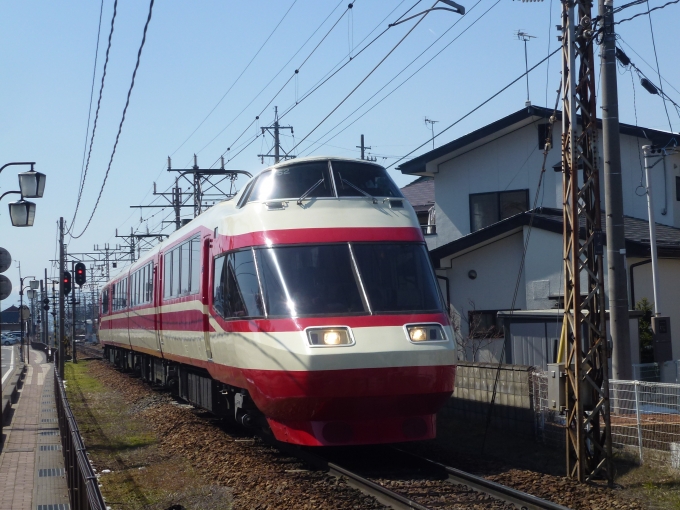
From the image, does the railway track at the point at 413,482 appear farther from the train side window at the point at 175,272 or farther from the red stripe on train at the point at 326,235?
the train side window at the point at 175,272

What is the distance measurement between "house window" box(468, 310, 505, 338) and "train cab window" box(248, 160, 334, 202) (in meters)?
9.31

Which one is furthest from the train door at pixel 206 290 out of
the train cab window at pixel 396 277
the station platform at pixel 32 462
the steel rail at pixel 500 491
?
the steel rail at pixel 500 491

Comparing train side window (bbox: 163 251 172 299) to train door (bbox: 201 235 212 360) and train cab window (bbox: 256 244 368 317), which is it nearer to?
train door (bbox: 201 235 212 360)

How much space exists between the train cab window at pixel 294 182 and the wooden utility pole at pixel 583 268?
304cm

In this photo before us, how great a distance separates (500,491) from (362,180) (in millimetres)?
4547

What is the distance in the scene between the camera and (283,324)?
9430 millimetres

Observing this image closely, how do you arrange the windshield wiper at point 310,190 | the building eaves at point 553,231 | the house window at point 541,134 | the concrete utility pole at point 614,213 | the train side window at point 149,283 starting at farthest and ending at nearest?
the house window at point 541,134 → the train side window at point 149,283 → the building eaves at point 553,231 → the concrete utility pole at point 614,213 → the windshield wiper at point 310,190

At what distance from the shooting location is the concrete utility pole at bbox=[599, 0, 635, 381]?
11.9 metres

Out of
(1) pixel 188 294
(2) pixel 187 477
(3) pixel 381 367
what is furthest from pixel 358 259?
(1) pixel 188 294

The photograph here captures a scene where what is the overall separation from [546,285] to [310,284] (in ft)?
34.9

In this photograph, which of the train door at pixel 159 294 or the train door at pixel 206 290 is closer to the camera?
the train door at pixel 206 290

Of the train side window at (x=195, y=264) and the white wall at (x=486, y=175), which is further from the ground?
the white wall at (x=486, y=175)

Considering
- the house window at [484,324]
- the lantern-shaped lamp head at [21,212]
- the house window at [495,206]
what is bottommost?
the house window at [484,324]

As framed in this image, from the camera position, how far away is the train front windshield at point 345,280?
9648 mm
